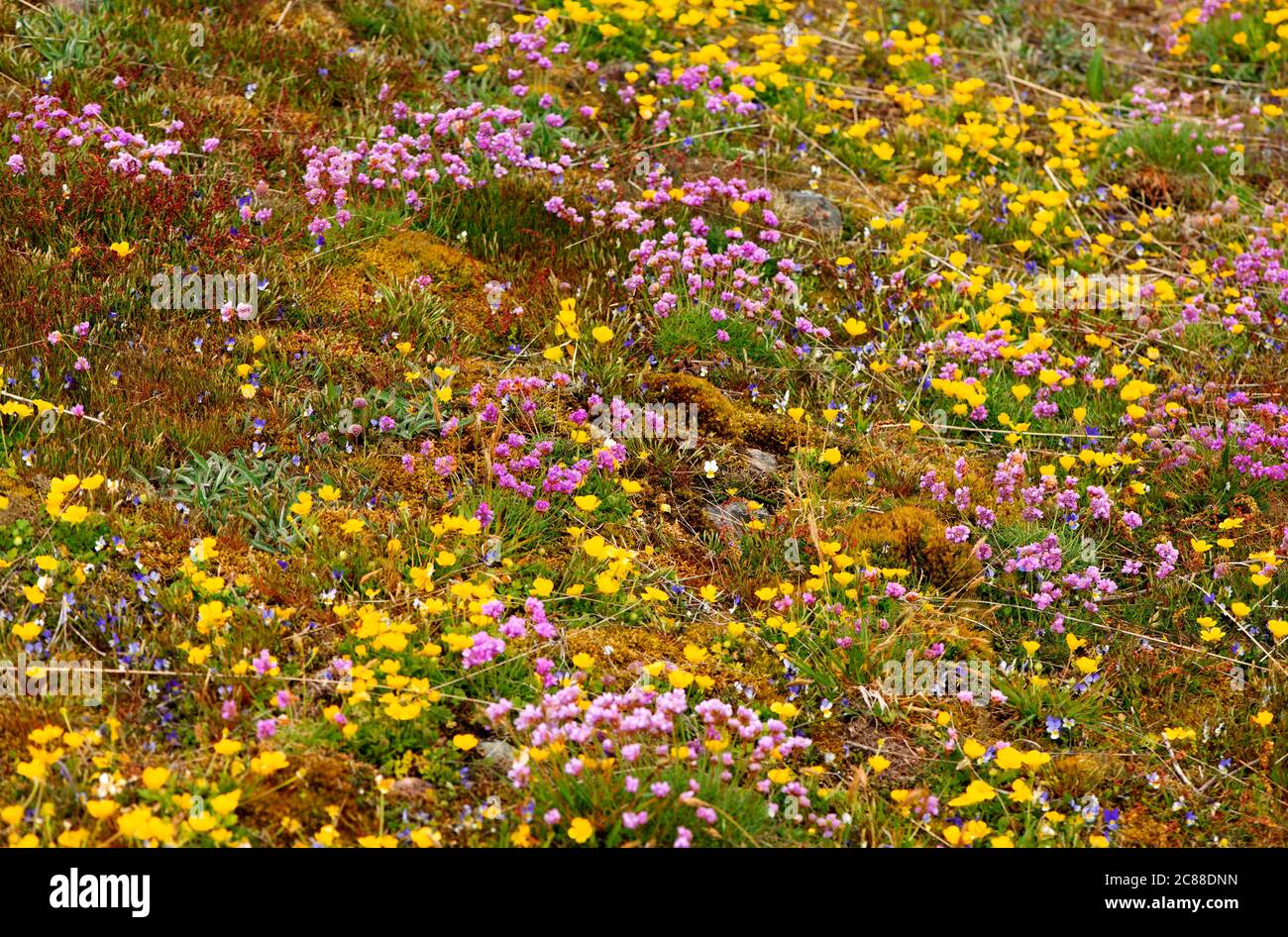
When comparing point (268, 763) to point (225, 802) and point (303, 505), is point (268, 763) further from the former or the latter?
point (303, 505)

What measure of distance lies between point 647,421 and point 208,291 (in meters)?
2.33

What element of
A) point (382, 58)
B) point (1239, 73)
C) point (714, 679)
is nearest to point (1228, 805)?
point (714, 679)

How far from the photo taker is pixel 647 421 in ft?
20.7

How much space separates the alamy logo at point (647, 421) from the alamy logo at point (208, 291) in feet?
6.06

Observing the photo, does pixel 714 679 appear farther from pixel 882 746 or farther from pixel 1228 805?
pixel 1228 805

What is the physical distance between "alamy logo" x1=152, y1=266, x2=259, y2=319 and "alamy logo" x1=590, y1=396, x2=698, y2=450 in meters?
1.85

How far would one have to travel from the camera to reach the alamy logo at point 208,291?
6336 mm

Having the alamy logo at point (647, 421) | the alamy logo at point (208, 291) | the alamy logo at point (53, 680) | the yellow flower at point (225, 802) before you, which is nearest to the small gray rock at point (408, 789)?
the yellow flower at point (225, 802)

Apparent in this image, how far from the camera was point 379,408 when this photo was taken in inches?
240

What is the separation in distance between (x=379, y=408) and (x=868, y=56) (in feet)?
18.7

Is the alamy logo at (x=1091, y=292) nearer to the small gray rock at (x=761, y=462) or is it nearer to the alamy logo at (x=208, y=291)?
the small gray rock at (x=761, y=462)
